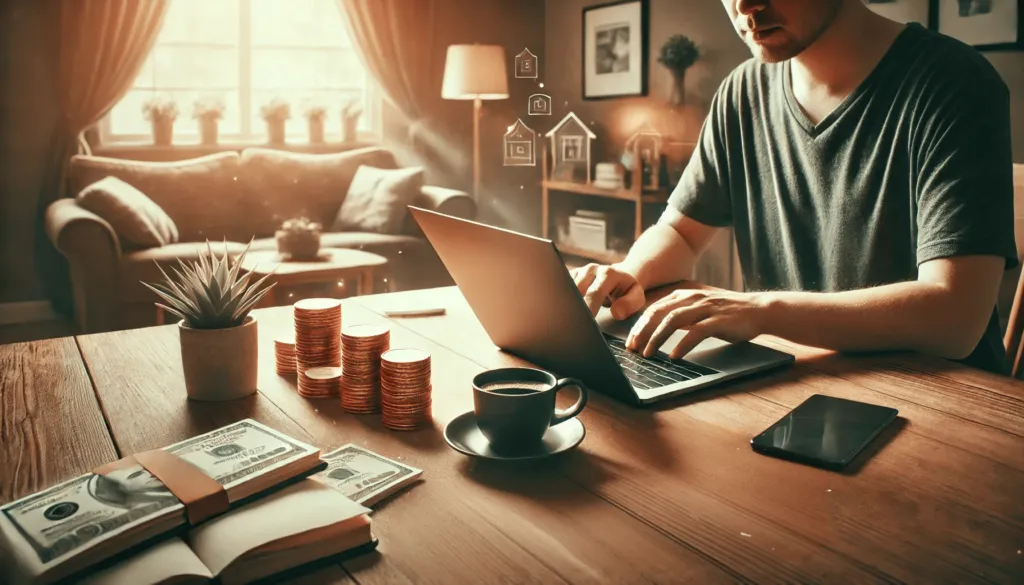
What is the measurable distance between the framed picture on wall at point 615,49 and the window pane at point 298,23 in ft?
5.04

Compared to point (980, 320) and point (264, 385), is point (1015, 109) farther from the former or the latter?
point (264, 385)

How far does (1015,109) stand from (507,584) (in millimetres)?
3111

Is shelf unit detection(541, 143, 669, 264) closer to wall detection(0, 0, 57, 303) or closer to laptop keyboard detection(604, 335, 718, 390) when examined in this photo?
wall detection(0, 0, 57, 303)

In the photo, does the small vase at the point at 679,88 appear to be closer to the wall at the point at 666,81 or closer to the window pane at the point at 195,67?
the wall at the point at 666,81

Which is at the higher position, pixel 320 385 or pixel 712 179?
pixel 712 179

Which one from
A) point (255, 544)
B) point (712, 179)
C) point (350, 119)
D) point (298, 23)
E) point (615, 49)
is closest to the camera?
point (255, 544)

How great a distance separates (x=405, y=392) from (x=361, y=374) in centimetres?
8

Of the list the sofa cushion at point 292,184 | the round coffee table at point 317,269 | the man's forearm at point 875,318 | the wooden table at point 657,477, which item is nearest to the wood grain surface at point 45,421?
the wooden table at point 657,477

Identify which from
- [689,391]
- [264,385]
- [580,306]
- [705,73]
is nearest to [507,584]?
[580,306]

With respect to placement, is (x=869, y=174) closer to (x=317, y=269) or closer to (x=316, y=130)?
(x=317, y=269)

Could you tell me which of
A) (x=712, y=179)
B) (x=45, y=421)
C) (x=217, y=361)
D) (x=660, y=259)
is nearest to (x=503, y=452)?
(x=217, y=361)

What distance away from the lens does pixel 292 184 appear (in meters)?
4.70

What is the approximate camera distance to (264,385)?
108 cm

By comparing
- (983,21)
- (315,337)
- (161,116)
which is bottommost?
(315,337)
